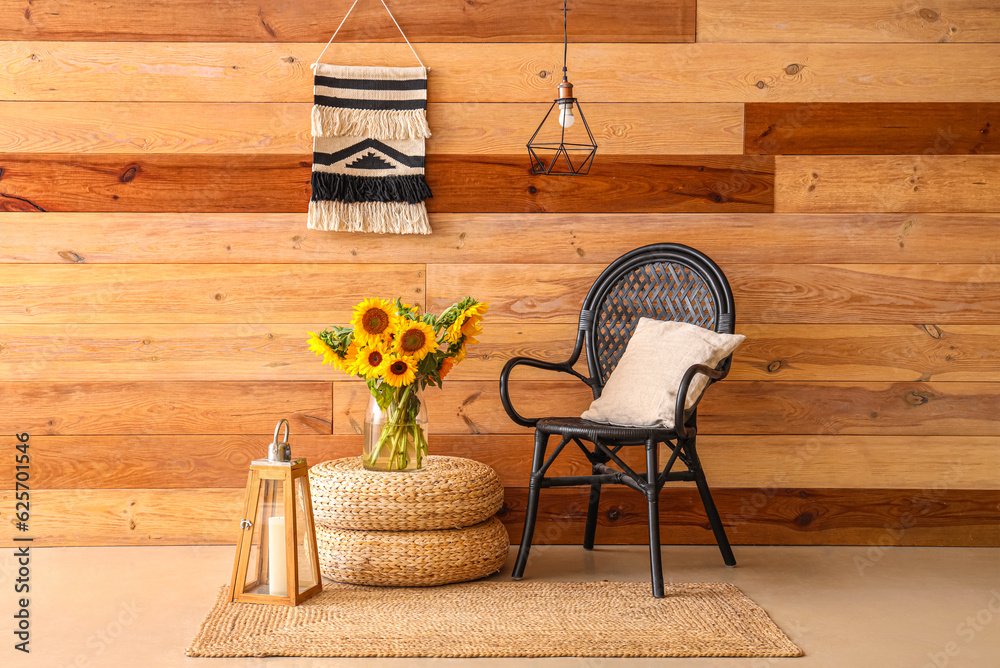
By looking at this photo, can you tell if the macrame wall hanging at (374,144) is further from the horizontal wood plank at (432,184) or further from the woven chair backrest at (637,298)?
the woven chair backrest at (637,298)

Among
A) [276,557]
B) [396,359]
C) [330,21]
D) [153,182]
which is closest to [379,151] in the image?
[330,21]

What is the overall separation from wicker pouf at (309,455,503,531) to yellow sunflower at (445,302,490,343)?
391 mm

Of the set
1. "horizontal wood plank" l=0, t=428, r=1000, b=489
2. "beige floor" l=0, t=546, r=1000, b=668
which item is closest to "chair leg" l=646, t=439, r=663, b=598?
"beige floor" l=0, t=546, r=1000, b=668

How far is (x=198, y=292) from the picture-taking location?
278 centimetres

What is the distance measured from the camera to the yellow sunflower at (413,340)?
2.29 metres

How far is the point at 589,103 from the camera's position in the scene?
280 centimetres

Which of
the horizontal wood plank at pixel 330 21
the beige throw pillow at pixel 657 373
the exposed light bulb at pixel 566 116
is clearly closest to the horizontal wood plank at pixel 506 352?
the beige throw pillow at pixel 657 373

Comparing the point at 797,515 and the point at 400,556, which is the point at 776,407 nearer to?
the point at 797,515

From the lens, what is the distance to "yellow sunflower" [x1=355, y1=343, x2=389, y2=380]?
229 centimetres

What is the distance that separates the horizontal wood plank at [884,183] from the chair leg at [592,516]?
1.12 metres

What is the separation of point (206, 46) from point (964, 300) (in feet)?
8.74

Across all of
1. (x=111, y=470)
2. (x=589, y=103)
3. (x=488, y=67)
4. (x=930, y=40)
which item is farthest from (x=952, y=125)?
(x=111, y=470)

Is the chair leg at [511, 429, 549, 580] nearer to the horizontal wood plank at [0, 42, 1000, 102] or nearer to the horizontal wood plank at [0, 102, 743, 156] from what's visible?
the horizontal wood plank at [0, 102, 743, 156]

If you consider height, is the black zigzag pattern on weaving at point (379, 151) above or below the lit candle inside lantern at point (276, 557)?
above
